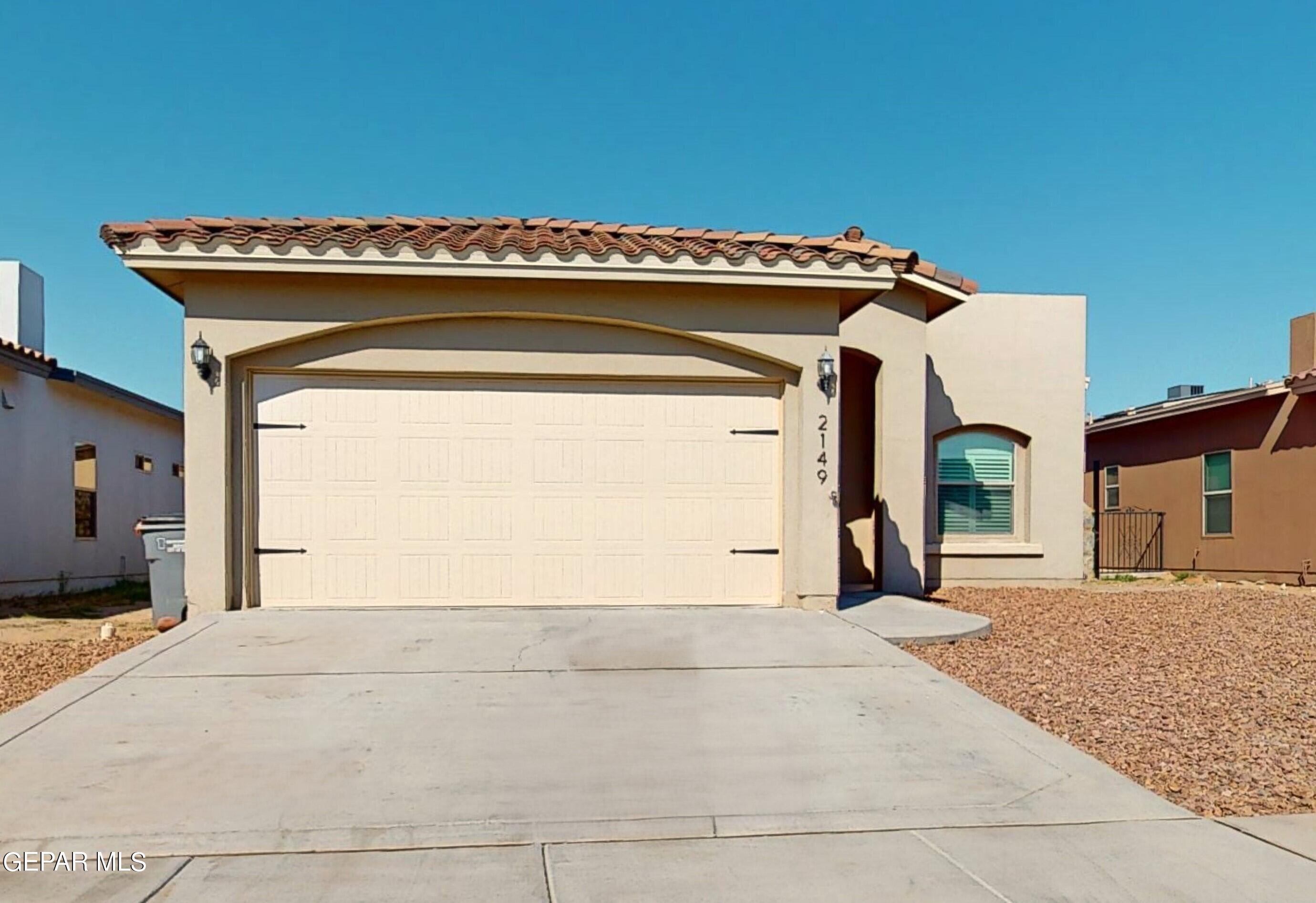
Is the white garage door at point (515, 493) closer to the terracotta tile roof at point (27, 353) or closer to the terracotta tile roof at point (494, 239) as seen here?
the terracotta tile roof at point (494, 239)

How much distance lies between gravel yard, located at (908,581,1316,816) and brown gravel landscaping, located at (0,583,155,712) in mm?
6843

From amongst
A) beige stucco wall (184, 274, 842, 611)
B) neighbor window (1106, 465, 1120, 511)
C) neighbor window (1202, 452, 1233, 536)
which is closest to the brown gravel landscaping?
beige stucco wall (184, 274, 842, 611)

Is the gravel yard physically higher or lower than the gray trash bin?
lower

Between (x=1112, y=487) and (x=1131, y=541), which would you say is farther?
(x=1112, y=487)

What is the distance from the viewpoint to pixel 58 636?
368 inches

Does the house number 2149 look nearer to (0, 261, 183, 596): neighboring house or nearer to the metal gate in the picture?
(0, 261, 183, 596): neighboring house

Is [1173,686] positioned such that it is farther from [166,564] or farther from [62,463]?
[62,463]

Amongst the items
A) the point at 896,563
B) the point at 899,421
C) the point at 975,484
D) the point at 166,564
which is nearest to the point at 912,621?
the point at 896,563

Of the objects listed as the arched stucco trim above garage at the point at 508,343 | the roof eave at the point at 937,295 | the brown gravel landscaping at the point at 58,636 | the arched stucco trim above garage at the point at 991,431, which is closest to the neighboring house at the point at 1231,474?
the arched stucco trim above garage at the point at 991,431

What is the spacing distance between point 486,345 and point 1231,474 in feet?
47.4

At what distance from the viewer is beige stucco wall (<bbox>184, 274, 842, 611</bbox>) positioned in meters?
8.41

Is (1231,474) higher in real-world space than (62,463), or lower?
lower

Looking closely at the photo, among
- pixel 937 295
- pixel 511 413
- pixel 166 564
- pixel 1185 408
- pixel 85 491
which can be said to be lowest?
pixel 166 564

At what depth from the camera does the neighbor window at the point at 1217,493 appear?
16.7 m
